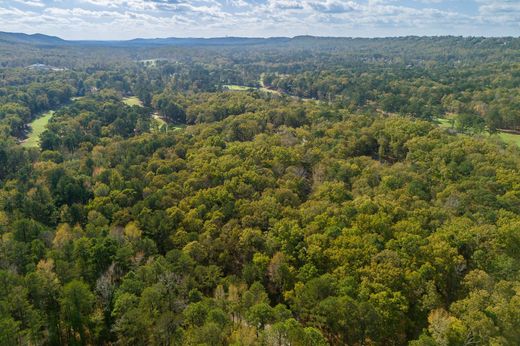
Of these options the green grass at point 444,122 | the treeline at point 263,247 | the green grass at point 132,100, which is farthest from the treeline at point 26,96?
the green grass at point 444,122

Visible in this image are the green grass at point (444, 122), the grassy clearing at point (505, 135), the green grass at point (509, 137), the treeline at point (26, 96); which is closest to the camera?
the grassy clearing at point (505, 135)

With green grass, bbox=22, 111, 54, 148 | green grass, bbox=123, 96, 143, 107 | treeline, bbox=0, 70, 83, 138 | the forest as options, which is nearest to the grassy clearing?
the forest

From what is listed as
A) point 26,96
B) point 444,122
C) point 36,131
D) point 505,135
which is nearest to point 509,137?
point 505,135

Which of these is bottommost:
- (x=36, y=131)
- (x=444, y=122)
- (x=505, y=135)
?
(x=36, y=131)

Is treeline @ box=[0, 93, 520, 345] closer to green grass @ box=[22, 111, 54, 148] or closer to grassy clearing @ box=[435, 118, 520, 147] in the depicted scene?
grassy clearing @ box=[435, 118, 520, 147]

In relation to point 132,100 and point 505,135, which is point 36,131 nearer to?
point 132,100

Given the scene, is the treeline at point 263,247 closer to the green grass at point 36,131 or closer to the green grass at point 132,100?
the green grass at point 36,131

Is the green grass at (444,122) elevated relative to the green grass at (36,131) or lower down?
elevated

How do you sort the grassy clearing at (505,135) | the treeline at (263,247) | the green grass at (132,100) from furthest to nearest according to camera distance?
1. the green grass at (132,100)
2. the grassy clearing at (505,135)
3. the treeline at (263,247)
